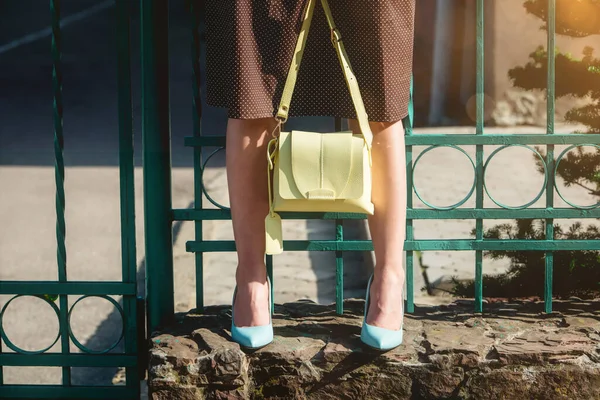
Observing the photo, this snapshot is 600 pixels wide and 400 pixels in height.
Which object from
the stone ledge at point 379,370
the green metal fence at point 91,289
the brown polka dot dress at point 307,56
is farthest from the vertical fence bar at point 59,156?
the brown polka dot dress at point 307,56

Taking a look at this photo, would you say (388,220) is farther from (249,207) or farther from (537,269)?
(537,269)

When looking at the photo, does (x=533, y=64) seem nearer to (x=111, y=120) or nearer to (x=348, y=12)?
(x=348, y=12)

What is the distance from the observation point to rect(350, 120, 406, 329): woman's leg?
2420mm

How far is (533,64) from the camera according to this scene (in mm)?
3719

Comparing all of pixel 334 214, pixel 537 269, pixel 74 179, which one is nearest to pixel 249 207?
pixel 334 214

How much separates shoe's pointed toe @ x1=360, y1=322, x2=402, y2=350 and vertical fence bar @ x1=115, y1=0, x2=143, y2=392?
75 centimetres

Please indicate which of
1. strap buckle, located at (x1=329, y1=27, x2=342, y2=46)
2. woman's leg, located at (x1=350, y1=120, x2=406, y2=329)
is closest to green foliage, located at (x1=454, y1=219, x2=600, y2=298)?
woman's leg, located at (x1=350, y1=120, x2=406, y2=329)

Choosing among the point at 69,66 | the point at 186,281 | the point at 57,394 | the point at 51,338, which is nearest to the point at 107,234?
the point at 186,281

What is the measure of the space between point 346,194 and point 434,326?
616 mm

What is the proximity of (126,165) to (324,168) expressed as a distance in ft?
2.29

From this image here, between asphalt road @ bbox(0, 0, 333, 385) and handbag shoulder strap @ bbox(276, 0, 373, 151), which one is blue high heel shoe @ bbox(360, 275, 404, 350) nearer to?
handbag shoulder strap @ bbox(276, 0, 373, 151)

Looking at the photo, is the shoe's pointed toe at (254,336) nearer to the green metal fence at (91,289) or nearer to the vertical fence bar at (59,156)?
the green metal fence at (91,289)

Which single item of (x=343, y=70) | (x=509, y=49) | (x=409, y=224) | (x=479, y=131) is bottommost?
(x=409, y=224)

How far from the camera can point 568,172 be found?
3.54 metres
